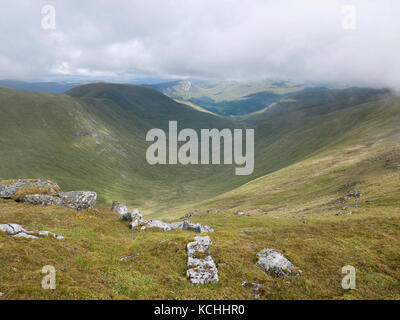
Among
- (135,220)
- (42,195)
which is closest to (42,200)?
(42,195)

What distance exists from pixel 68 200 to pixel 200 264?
112 ft

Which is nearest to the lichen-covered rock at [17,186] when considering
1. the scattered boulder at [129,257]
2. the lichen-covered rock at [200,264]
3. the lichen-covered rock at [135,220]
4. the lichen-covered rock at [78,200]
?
the lichen-covered rock at [78,200]

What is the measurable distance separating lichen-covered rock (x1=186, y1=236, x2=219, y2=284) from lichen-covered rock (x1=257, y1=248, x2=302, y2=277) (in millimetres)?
5296

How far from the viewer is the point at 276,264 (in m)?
24.0

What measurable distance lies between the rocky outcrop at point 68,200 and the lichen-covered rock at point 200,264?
2859 cm

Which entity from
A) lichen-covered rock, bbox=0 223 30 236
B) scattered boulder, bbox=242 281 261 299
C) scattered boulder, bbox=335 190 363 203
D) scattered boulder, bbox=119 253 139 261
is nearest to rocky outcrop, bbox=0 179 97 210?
lichen-covered rock, bbox=0 223 30 236

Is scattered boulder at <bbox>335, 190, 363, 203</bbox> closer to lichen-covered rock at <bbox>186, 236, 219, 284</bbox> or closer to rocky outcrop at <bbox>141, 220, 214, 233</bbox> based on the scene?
rocky outcrop at <bbox>141, 220, 214, 233</bbox>

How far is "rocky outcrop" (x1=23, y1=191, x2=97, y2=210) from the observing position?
145ft

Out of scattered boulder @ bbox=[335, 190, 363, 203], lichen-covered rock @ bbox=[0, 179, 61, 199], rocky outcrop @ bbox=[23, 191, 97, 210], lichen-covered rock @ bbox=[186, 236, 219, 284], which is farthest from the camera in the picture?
scattered boulder @ bbox=[335, 190, 363, 203]

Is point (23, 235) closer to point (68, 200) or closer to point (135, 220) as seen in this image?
point (135, 220)

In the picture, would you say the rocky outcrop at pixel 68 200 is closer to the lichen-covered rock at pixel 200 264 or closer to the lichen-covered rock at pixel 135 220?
the lichen-covered rock at pixel 135 220
